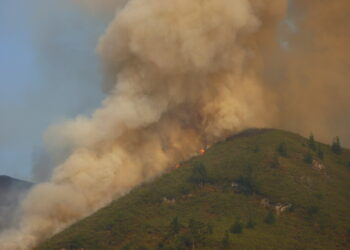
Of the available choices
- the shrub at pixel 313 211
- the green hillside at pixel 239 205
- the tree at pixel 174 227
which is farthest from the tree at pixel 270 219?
the tree at pixel 174 227

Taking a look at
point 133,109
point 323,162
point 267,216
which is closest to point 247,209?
point 267,216

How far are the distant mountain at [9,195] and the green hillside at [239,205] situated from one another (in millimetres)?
12521

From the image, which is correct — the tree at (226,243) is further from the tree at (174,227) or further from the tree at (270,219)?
the tree at (270,219)

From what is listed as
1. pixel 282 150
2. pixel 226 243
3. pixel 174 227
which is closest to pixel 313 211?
pixel 226 243

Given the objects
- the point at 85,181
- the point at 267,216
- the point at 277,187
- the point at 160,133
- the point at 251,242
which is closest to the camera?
the point at 251,242

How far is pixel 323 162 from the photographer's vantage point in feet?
248

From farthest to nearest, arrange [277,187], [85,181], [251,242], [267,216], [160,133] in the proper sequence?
[160,133] → [85,181] → [277,187] → [267,216] → [251,242]

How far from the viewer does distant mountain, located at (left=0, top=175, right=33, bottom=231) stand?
74.8 m

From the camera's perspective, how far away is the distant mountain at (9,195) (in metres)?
74.8

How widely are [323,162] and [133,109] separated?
2158 cm

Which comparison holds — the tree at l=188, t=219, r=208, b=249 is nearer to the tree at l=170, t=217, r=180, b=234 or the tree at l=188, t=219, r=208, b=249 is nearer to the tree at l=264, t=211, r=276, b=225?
the tree at l=170, t=217, r=180, b=234

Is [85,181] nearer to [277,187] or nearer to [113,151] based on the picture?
[113,151]

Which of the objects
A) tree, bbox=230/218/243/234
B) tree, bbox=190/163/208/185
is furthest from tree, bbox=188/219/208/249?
tree, bbox=190/163/208/185

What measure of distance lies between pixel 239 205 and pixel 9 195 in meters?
32.4
